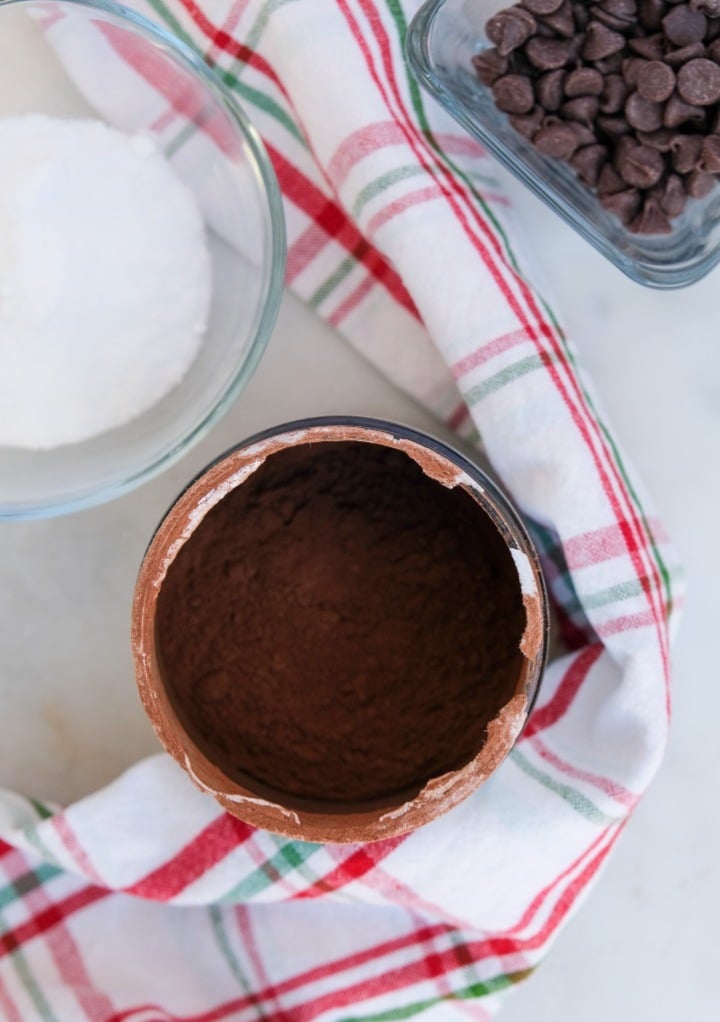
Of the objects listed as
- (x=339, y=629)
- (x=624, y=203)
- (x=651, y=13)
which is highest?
(x=651, y=13)

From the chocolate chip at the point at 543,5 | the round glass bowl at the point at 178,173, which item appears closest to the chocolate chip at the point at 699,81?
the chocolate chip at the point at 543,5

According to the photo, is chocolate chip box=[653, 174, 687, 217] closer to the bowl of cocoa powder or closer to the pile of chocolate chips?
the pile of chocolate chips

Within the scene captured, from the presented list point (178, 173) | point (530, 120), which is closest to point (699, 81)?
point (530, 120)

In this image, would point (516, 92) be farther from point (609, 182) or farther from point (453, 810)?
point (453, 810)


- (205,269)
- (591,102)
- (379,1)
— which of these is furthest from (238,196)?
(591,102)

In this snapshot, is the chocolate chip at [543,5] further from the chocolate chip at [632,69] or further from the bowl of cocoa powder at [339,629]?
the bowl of cocoa powder at [339,629]

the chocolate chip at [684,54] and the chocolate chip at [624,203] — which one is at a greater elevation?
the chocolate chip at [684,54]

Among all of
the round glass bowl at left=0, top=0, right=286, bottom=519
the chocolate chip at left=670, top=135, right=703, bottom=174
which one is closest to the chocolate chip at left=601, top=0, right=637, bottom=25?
the chocolate chip at left=670, top=135, right=703, bottom=174
